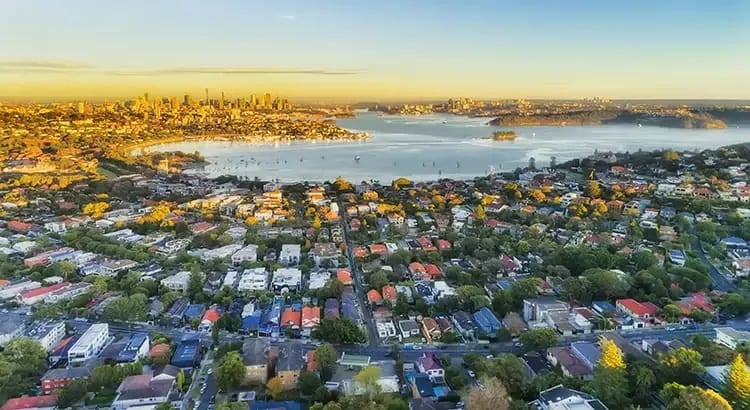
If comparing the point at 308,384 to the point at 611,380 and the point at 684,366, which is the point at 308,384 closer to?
the point at 611,380

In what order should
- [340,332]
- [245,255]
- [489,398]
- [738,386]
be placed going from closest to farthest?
1. [489,398]
2. [738,386]
3. [340,332]
4. [245,255]

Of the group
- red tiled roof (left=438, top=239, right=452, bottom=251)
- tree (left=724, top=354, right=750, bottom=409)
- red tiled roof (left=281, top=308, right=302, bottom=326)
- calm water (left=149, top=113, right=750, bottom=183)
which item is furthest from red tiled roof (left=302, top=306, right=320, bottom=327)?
calm water (left=149, top=113, right=750, bottom=183)

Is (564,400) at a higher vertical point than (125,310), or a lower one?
higher

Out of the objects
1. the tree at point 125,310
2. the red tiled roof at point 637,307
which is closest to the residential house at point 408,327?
the red tiled roof at point 637,307

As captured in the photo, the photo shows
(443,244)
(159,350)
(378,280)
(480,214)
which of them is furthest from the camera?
(480,214)

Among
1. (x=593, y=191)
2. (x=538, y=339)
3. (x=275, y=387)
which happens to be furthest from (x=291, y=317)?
(x=593, y=191)

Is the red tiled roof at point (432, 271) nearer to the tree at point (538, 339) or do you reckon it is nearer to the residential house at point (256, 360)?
the tree at point (538, 339)

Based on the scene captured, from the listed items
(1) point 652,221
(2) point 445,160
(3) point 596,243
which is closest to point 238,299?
(3) point 596,243
